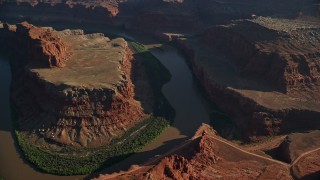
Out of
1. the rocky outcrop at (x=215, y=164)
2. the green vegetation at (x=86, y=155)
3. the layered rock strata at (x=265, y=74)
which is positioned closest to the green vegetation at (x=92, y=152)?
the green vegetation at (x=86, y=155)

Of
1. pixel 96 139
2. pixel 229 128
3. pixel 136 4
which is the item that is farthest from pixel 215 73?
pixel 136 4

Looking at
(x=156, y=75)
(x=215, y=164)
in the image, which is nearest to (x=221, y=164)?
(x=215, y=164)

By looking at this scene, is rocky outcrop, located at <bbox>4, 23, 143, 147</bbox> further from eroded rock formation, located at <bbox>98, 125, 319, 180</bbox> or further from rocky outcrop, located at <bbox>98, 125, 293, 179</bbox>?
rocky outcrop, located at <bbox>98, 125, 293, 179</bbox>

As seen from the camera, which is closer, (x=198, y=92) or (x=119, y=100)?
(x=119, y=100)

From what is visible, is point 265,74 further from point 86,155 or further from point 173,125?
point 86,155

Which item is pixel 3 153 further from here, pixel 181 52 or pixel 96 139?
pixel 181 52

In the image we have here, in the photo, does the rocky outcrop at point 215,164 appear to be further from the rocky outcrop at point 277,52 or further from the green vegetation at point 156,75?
the rocky outcrop at point 277,52
